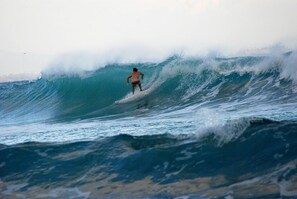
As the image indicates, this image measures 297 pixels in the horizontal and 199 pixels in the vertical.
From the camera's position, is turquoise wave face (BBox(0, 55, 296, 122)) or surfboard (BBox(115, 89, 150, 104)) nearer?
turquoise wave face (BBox(0, 55, 296, 122))

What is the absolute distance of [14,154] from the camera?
25.0 ft

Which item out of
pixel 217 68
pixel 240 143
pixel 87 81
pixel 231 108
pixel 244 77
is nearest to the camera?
pixel 240 143

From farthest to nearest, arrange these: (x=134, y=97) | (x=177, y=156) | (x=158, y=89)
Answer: (x=158, y=89) < (x=134, y=97) < (x=177, y=156)

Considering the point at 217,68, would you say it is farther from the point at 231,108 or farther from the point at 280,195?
the point at 280,195

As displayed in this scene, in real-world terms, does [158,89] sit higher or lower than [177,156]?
higher

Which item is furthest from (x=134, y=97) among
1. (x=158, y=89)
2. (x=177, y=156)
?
(x=177, y=156)

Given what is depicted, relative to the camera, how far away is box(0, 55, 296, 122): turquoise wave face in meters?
13.4

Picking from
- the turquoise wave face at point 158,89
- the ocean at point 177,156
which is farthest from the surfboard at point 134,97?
→ the ocean at point 177,156

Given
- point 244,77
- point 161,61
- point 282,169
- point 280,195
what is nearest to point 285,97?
point 244,77

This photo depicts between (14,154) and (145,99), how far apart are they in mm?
8040

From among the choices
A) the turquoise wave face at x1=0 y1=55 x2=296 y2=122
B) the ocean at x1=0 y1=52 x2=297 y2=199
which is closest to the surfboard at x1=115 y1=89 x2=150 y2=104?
the turquoise wave face at x1=0 y1=55 x2=296 y2=122

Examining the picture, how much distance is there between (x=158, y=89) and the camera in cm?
1622

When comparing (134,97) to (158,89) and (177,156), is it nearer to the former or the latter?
(158,89)

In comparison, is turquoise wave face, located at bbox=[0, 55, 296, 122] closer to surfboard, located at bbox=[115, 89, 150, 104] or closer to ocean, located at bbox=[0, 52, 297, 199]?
surfboard, located at bbox=[115, 89, 150, 104]
